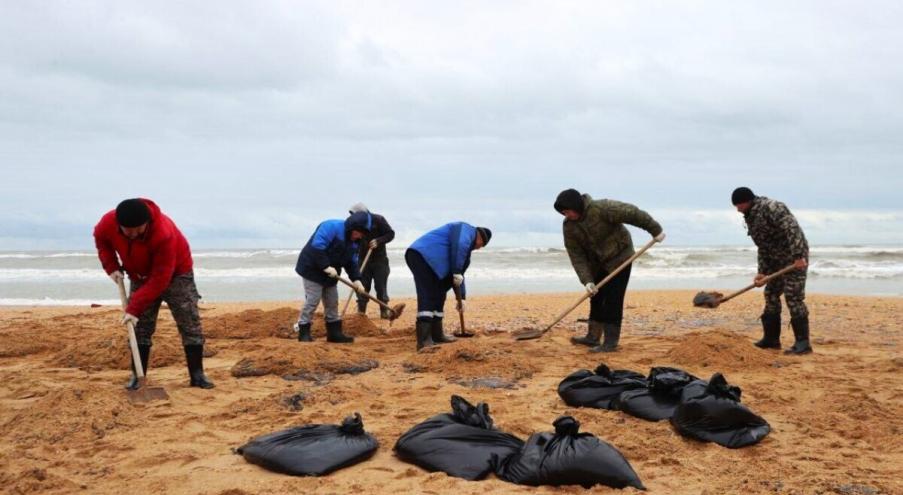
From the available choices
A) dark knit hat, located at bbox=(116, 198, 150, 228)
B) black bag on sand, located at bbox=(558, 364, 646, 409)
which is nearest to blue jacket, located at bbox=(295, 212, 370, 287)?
dark knit hat, located at bbox=(116, 198, 150, 228)

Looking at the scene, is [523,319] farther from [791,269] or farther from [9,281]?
[9,281]

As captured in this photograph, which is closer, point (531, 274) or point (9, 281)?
point (9, 281)

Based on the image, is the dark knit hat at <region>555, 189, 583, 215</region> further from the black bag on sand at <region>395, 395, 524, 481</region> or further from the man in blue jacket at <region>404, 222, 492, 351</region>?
the black bag on sand at <region>395, 395, 524, 481</region>

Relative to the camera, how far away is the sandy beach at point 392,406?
3.25 m

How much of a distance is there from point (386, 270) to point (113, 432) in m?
5.70

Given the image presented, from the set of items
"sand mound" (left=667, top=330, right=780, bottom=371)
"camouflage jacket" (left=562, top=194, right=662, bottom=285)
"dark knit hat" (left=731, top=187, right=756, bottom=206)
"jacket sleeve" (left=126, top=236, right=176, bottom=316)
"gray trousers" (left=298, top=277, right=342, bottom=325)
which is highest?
"dark knit hat" (left=731, top=187, right=756, bottom=206)

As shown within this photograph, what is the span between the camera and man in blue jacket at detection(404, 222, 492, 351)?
6707mm

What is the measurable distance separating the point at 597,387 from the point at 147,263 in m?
3.02

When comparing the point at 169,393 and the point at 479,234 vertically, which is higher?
the point at 479,234

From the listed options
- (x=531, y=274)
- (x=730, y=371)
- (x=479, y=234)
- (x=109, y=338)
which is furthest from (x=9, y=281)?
(x=730, y=371)

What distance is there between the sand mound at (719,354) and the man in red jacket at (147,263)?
3.83 m

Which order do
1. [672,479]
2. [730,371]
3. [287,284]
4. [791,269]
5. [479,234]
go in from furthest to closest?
[287,284] < [479,234] < [791,269] < [730,371] < [672,479]

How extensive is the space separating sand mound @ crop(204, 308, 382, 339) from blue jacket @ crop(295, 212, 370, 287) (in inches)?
38.9

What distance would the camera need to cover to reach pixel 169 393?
4.92 m
